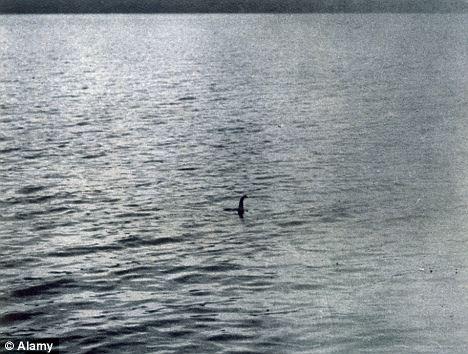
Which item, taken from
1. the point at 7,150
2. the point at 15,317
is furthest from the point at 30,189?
the point at 15,317

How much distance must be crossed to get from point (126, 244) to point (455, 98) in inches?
2279

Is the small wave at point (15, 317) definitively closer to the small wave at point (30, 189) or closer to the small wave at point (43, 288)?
the small wave at point (43, 288)

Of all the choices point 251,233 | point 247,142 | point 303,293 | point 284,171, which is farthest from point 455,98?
point 303,293

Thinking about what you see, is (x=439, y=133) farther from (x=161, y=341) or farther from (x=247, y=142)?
(x=161, y=341)

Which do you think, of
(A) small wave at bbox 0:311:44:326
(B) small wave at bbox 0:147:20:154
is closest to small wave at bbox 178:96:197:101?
(B) small wave at bbox 0:147:20:154

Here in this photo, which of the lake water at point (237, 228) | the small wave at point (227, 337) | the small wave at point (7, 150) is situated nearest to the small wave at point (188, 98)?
the lake water at point (237, 228)

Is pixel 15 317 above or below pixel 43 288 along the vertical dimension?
below

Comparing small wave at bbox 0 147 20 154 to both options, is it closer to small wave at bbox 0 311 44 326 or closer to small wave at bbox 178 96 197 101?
small wave at bbox 0 311 44 326

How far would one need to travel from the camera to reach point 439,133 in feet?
192

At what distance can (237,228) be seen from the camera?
1383 inches

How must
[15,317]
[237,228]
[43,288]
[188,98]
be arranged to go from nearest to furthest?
[15,317], [43,288], [237,228], [188,98]

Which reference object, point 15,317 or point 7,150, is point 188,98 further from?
point 15,317

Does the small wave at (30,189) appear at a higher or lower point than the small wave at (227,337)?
higher

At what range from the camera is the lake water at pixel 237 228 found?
79.8 ft
